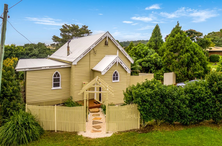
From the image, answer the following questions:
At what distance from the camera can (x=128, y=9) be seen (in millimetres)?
34312

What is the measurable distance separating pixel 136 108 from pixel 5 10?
32.8ft

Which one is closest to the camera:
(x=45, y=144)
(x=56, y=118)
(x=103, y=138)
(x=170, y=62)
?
(x=45, y=144)

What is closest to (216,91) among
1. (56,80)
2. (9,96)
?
(9,96)

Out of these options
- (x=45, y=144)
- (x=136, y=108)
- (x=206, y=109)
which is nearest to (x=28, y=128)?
(x=45, y=144)

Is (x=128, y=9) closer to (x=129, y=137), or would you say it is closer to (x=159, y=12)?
(x=159, y=12)

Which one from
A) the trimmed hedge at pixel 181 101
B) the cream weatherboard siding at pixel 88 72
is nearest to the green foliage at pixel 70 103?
the cream weatherboard siding at pixel 88 72

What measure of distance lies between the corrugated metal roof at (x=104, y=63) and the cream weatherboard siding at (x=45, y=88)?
3.29 metres

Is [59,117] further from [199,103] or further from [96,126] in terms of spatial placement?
[199,103]

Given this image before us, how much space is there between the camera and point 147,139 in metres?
9.54

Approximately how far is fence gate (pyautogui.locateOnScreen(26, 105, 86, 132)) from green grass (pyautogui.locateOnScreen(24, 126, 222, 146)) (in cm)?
50

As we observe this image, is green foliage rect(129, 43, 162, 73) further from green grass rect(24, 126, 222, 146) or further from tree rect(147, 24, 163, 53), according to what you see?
green grass rect(24, 126, 222, 146)

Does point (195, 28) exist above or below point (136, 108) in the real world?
above

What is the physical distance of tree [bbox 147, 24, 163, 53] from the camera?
148 feet

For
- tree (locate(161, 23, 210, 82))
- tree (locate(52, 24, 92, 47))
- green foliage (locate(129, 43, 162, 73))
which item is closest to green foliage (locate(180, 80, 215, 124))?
tree (locate(161, 23, 210, 82))
